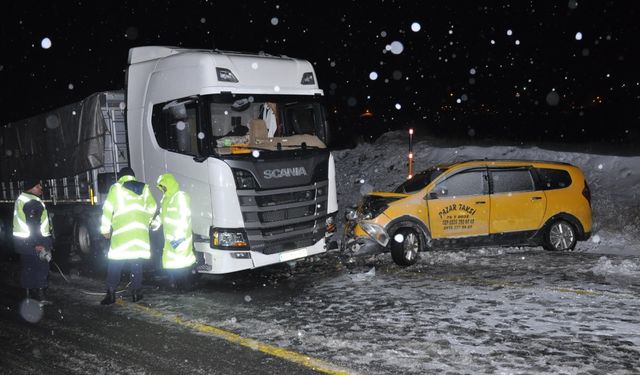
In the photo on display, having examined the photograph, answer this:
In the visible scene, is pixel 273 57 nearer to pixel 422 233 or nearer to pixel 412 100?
pixel 422 233

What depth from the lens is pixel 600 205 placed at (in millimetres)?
13078

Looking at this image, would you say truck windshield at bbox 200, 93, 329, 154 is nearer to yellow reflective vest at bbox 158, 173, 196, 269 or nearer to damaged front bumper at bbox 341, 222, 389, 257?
yellow reflective vest at bbox 158, 173, 196, 269

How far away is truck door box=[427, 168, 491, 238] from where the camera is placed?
9.64 m

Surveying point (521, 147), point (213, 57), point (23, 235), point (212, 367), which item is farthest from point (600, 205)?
point (23, 235)

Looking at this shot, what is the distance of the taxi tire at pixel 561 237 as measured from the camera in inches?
402

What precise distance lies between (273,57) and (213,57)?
1.32 metres

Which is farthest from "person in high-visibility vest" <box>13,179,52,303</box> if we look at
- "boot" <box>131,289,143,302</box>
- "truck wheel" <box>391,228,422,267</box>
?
"truck wheel" <box>391,228,422,267</box>

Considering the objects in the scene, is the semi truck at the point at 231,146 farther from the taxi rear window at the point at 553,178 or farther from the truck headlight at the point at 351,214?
the taxi rear window at the point at 553,178

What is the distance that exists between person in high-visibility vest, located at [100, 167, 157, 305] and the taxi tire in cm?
696

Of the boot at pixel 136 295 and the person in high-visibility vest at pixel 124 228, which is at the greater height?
the person in high-visibility vest at pixel 124 228

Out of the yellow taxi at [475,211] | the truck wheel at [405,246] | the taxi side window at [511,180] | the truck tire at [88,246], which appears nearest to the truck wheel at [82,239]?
the truck tire at [88,246]

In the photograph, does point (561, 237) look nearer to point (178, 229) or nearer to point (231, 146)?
point (231, 146)

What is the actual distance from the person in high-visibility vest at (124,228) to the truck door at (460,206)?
4712 mm

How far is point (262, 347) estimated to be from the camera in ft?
18.2
